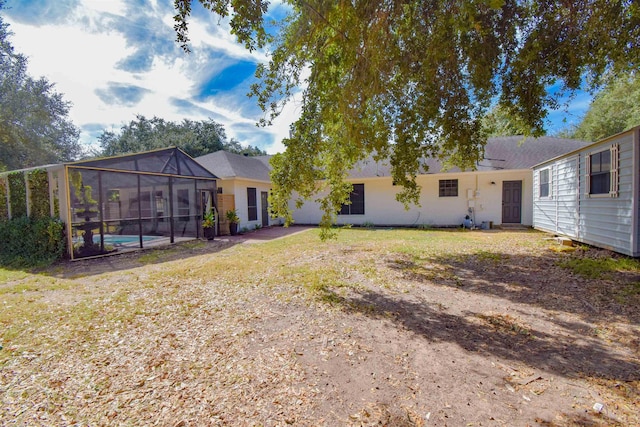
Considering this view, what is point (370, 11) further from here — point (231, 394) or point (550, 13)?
point (231, 394)

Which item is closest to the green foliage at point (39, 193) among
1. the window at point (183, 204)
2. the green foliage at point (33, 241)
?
the green foliage at point (33, 241)

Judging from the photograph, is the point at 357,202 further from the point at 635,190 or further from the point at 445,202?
the point at 635,190

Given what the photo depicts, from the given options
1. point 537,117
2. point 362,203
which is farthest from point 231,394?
point 362,203

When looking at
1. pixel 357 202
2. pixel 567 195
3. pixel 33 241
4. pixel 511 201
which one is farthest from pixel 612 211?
pixel 33 241

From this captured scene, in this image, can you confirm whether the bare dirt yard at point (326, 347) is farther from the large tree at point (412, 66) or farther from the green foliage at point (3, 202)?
the green foliage at point (3, 202)

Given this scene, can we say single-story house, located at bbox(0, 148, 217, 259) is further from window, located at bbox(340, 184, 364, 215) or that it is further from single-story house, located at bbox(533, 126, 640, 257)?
single-story house, located at bbox(533, 126, 640, 257)

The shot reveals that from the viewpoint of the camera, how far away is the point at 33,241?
791 centimetres

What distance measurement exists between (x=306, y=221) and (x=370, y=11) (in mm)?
12416

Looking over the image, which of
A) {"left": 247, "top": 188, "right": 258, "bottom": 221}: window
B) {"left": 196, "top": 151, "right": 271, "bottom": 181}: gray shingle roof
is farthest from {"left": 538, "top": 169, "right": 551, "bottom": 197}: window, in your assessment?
{"left": 247, "top": 188, "right": 258, "bottom": 221}: window

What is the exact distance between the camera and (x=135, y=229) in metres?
9.45

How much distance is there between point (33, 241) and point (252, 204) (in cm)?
822

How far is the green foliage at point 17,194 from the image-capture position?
8.32 meters

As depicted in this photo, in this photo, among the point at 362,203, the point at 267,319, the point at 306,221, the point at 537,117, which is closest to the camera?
the point at 267,319

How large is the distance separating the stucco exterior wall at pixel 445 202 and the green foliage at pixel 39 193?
11.0 meters
